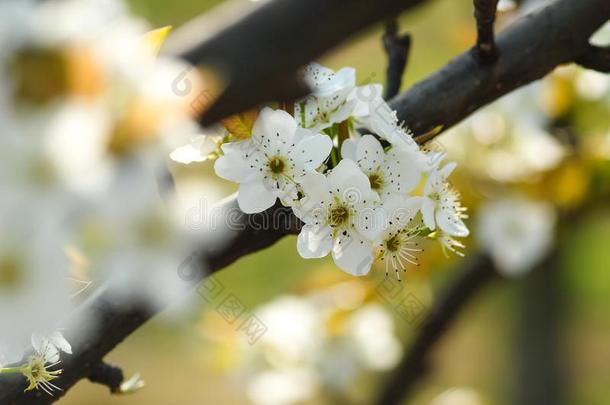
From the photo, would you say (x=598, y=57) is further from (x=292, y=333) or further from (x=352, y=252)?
(x=292, y=333)

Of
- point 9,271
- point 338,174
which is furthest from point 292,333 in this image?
point 9,271

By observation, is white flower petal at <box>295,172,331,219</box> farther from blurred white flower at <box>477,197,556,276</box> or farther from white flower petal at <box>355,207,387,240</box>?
blurred white flower at <box>477,197,556,276</box>

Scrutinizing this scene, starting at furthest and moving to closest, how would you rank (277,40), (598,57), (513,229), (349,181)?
(513,229)
(598,57)
(349,181)
(277,40)

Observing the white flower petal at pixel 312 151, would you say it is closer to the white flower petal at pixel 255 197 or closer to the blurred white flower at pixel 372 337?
the white flower petal at pixel 255 197

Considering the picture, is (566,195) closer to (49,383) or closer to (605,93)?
(605,93)

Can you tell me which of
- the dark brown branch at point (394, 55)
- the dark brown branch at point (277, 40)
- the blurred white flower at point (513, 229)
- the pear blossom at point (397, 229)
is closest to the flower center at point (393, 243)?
the pear blossom at point (397, 229)

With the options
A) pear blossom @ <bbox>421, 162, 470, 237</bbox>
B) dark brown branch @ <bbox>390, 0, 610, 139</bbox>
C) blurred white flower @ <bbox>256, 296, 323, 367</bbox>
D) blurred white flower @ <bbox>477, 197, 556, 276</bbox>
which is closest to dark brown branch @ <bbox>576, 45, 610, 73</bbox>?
dark brown branch @ <bbox>390, 0, 610, 139</bbox>
